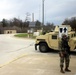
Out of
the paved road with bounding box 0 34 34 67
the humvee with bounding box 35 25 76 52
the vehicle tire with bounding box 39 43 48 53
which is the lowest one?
the paved road with bounding box 0 34 34 67

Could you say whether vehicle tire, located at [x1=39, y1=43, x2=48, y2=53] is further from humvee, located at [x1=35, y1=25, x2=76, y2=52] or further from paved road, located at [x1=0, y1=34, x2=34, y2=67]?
paved road, located at [x1=0, y1=34, x2=34, y2=67]

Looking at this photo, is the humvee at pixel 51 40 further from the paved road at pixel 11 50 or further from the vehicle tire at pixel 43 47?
the paved road at pixel 11 50

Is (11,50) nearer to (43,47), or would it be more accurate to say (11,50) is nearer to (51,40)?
(43,47)

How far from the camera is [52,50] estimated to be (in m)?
19.0

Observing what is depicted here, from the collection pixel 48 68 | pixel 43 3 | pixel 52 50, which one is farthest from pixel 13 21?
pixel 48 68

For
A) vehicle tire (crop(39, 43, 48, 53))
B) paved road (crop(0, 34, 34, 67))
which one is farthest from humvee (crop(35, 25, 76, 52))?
paved road (crop(0, 34, 34, 67))

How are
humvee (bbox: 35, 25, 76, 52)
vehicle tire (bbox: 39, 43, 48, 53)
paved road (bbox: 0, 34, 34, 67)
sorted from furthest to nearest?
1. vehicle tire (bbox: 39, 43, 48, 53)
2. humvee (bbox: 35, 25, 76, 52)
3. paved road (bbox: 0, 34, 34, 67)

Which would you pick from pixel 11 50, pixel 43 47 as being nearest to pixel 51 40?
pixel 43 47

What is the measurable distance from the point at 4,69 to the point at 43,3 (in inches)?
956

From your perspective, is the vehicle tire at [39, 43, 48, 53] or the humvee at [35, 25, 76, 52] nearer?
the humvee at [35, 25, 76, 52]

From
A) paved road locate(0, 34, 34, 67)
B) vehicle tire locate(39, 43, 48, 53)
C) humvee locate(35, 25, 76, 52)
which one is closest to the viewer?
paved road locate(0, 34, 34, 67)

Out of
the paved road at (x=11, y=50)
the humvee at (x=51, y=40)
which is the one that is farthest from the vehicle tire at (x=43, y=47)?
the paved road at (x=11, y=50)

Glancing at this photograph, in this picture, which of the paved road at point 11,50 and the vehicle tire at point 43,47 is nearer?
the paved road at point 11,50

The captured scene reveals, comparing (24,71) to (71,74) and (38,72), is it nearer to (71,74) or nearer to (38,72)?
(38,72)
